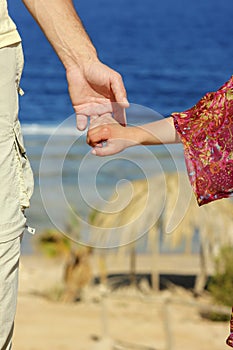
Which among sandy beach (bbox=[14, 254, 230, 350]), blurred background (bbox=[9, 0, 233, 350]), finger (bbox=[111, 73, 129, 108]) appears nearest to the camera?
finger (bbox=[111, 73, 129, 108])

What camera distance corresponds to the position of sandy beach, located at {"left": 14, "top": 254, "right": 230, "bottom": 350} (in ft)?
27.1

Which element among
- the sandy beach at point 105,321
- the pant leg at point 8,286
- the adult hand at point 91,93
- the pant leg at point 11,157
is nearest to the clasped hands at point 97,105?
the adult hand at point 91,93

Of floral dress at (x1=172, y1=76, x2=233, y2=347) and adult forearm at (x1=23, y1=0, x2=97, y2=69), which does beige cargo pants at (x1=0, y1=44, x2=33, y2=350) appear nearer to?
adult forearm at (x1=23, y1=0, x2=97, y2=69)

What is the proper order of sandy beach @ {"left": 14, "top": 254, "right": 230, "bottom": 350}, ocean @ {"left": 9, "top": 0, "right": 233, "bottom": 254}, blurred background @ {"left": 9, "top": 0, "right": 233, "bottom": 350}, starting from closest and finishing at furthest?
sandy beach @ {"left": 14, "top": 254, "right": 230, "bottom": 350} → blurred background @ {"left": 9, "top": 0, "right": 233, "bottom": 350} → ocean @ {"left": 9, "top": 0, "right": 233, "bottom": 254}

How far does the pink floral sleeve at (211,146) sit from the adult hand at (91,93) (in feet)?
0.59

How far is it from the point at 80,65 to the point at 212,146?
0.39 m

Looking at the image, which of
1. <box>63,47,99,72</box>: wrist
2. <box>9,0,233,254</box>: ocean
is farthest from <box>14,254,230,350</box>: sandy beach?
<box>63,47,99,72</box>: wrist

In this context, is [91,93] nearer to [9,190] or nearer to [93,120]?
[93,120]

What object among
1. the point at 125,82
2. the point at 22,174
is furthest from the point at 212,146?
the point at 125,82

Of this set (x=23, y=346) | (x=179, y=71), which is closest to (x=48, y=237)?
(x=23, y=346)

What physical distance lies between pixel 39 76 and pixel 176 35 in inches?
812

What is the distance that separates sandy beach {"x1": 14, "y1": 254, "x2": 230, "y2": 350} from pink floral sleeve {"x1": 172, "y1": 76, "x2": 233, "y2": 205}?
174 inches

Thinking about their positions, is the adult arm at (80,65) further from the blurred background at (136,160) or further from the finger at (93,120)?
the blurred background at (136,160)

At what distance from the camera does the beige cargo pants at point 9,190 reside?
211cm
